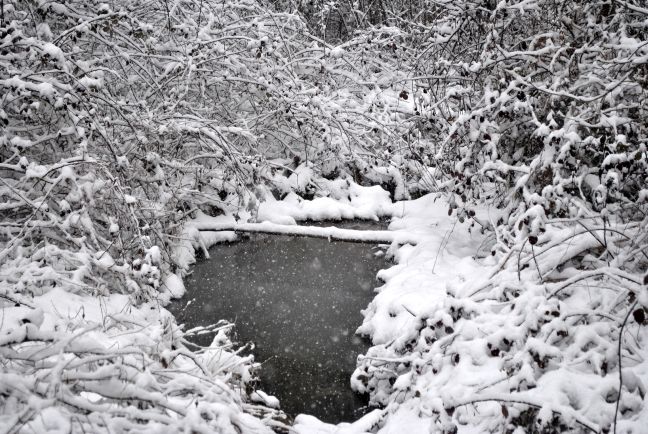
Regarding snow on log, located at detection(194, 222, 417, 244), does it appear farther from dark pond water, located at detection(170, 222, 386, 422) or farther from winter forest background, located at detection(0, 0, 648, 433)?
winter forest background, located at detection(0, 0, 648, 433)

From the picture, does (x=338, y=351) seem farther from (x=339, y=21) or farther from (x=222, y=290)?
(x=339, y=21)

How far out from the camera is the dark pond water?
5.27 m

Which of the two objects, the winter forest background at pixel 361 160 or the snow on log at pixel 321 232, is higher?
the winter forest background at pixel 361 160

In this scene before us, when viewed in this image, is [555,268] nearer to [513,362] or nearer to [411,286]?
[513,362]

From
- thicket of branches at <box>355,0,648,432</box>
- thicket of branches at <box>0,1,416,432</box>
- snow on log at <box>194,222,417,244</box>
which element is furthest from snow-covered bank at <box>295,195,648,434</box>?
snow on log at <box>194,222,417,244</box>

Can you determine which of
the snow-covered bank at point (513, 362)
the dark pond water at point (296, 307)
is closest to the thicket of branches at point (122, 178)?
the dark pond water at point (296, 307)

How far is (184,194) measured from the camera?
7609 millimetres

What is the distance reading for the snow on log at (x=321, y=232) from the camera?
301 inches

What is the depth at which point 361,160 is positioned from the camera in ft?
30.3

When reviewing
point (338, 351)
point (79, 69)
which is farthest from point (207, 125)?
point (338, 351)

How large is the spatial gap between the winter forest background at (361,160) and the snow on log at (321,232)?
22.2 inches

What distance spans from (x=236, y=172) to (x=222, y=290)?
169 centimetres

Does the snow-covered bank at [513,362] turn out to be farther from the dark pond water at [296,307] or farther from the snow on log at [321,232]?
the snow on log at [321,232]

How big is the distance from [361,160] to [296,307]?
3.61 meters
